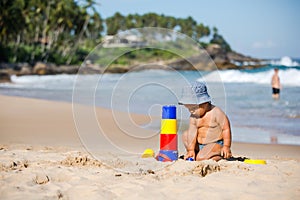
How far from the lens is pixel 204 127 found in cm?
502

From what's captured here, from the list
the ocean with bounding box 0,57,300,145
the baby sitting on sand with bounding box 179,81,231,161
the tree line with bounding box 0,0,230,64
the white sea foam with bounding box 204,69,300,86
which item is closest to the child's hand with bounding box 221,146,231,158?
the baby sitting on sand with bounding box 179,81,231,161

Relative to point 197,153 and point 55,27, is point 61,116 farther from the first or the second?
point 55,27

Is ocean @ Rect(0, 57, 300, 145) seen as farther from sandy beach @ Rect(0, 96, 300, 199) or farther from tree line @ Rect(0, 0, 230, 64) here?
tree line @ Rect(0, 0, 230, 64)

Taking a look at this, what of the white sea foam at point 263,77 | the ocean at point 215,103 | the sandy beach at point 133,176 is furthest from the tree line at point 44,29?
the sandy beach at point 133,176

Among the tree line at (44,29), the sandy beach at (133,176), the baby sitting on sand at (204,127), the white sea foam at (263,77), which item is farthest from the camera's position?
the tree line at (44,29)

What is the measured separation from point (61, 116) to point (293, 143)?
5743mm

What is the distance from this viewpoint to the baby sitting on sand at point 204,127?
192 inches

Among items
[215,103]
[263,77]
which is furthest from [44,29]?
[215,103]

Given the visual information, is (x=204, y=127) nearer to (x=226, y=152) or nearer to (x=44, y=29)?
(x=226, y=152)

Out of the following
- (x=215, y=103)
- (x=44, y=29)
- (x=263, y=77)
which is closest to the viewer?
(x=215, y=103)

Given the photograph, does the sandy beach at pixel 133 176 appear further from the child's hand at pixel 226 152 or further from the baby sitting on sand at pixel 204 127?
the baby sitting on sand at pixel 204 127

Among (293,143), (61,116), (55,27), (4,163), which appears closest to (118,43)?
(61,116)

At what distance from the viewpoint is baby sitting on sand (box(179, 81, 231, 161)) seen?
16.0 ft

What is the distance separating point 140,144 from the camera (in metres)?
7.38
